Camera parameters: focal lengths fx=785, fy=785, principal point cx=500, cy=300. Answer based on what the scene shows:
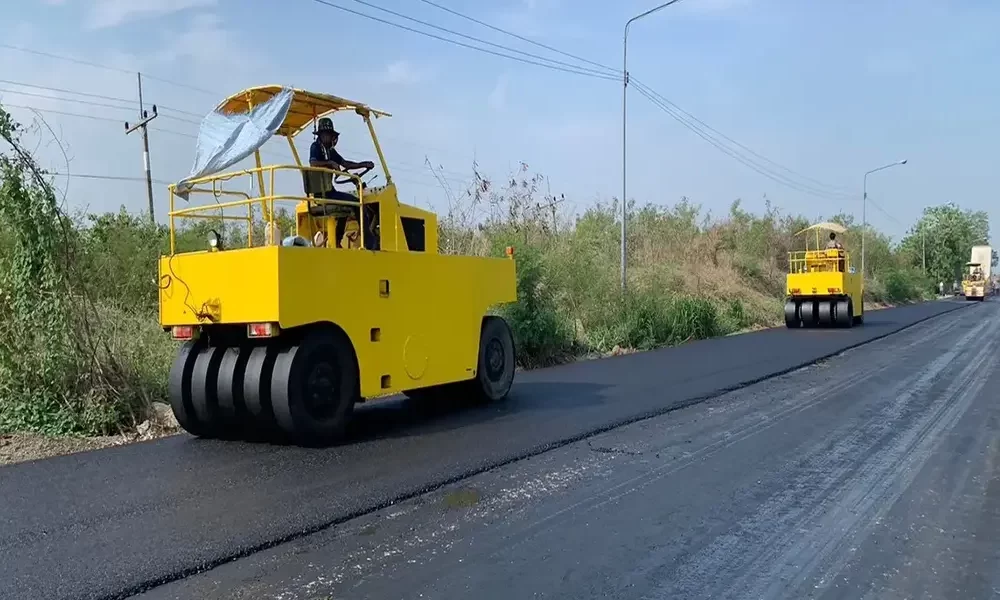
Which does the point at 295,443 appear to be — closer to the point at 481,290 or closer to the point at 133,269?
the point at 481,290

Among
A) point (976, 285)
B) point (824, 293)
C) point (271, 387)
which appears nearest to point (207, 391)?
point (271, 387)

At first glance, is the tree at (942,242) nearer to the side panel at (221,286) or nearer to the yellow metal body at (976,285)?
the yellow metal body at (976,285)

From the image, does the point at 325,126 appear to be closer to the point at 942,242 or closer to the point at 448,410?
the point at 448,410

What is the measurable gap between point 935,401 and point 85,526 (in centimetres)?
868

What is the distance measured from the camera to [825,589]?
367cm

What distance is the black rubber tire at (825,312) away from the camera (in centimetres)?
2192

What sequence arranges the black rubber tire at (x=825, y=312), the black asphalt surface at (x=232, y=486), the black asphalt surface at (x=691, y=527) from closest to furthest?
the black asphalt surface at (x=691, y=527), the black asphalt surface at (x=232, y=486), the black rubber tire at (x=825, y=312)

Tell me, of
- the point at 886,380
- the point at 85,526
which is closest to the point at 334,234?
the point at 85,526

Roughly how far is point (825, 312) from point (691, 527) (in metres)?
19.3

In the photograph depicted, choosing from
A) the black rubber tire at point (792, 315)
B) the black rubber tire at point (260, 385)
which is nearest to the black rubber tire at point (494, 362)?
the black rubber tire at point (260, 385)

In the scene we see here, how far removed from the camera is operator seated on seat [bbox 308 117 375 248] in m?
7.29

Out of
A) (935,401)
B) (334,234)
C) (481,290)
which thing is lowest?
(935,401)

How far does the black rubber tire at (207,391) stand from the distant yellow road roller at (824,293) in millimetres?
18818

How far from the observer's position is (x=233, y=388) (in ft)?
21.6
